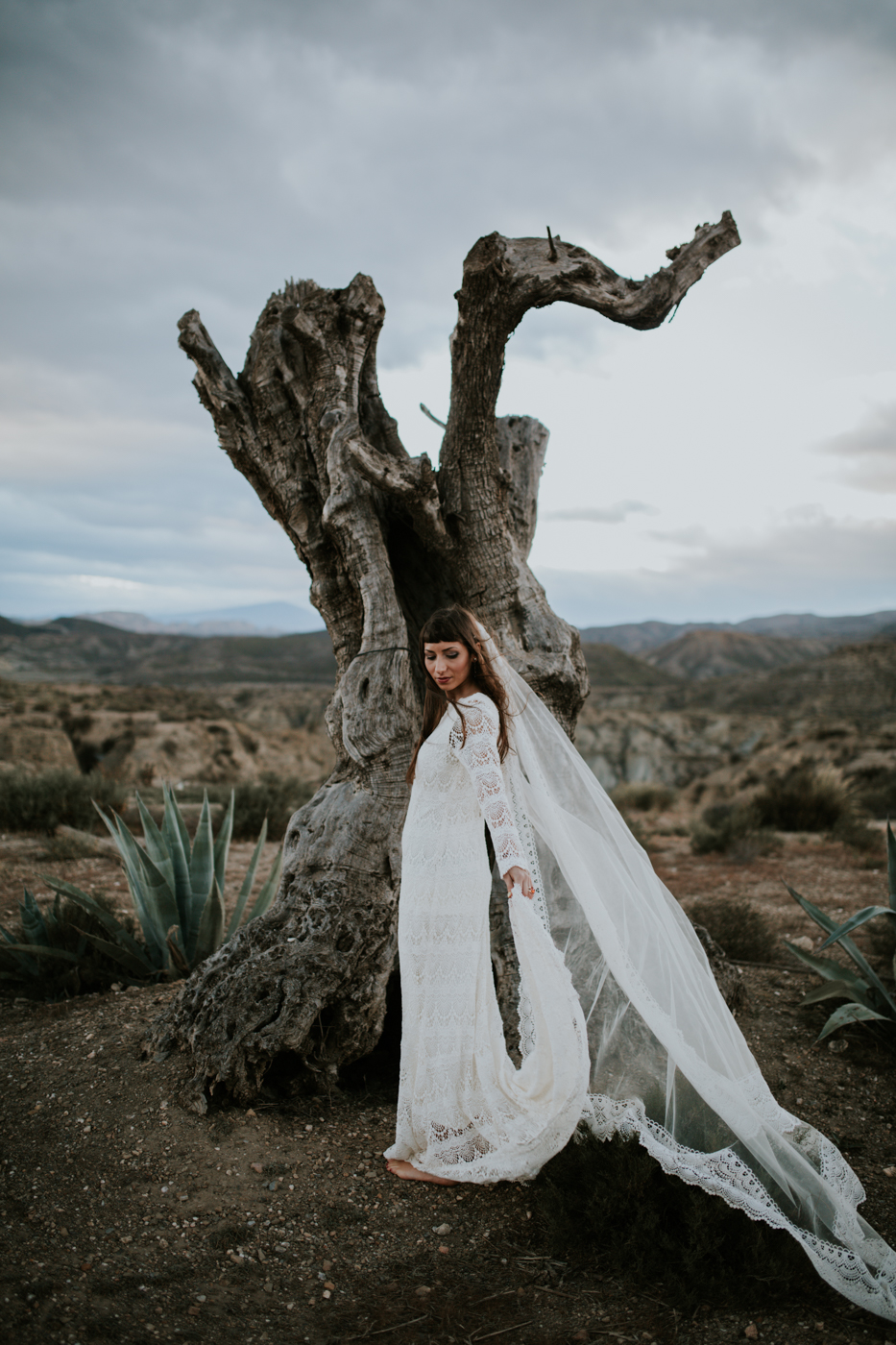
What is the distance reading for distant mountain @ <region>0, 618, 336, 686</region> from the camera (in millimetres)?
58800

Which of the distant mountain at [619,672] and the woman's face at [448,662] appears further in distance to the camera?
the distant mountain at [619,672]

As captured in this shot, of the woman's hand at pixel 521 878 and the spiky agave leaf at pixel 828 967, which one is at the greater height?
the woman's hand at pixel 521 878

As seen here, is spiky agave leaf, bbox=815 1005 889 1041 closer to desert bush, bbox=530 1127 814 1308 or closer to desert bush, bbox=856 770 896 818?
desert bush, bbox=530 1127 814 1308

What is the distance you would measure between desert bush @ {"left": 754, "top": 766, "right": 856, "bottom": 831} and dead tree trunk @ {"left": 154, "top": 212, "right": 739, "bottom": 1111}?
26.0 ft

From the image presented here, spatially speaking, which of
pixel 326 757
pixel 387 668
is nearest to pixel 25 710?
pixel 326 757

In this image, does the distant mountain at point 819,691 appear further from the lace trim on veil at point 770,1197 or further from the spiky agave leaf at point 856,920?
the lace trim on veil at point 770,1197

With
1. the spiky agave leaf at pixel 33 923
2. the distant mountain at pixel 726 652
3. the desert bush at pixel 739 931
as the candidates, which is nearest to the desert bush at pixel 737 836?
the desert bush at pixel 739 931

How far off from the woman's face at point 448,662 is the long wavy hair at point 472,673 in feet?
0.05

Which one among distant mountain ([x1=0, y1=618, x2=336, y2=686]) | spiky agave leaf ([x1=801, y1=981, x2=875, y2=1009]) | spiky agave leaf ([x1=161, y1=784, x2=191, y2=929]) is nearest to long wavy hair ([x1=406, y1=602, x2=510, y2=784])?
spiky agave leaf ([x1=161, y1=784, x2=191, y2=929])

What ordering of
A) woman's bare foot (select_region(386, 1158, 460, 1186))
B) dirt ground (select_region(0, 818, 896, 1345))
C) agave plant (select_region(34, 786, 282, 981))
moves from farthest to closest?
agave plant (select_region(34, 786, 282, 981)) → woman's bare foot (select_region(386, 1158, 460, 1186)) → dirt ground (select_region(0, 818, 896, 1345))

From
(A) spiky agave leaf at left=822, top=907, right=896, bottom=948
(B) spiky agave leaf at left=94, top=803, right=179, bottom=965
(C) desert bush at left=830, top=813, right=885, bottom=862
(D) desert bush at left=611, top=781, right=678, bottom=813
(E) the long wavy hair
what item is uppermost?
(E) the long wavy hair

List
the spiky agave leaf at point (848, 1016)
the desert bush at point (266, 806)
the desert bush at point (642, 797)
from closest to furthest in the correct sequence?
the spiky agave leaf at point (848, 1016)
the desert bush at point (266, 806)
the desert bush at point (642, 797)

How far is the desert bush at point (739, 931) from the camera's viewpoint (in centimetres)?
518

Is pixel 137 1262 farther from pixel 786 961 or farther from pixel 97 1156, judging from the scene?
pixel 786 961
